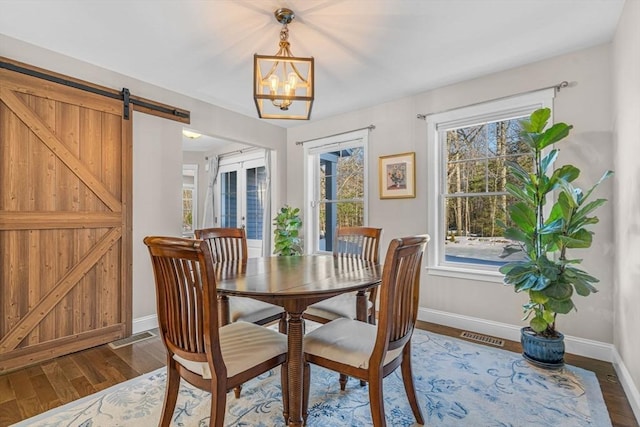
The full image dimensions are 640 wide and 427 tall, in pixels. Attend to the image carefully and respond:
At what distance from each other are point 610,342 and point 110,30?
448cm

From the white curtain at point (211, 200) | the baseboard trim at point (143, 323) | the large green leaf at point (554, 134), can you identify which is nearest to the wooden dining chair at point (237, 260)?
the baseboard trim at point (143, 323)

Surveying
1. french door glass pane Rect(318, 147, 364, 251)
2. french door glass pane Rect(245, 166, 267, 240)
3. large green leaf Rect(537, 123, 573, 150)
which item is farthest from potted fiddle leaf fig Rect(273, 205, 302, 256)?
large green leaf Rect(537, 123, 573, 150)

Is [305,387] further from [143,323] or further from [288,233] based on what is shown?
[288,233]

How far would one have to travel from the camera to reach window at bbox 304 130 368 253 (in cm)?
416

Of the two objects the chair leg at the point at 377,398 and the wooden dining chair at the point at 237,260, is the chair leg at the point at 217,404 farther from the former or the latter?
the wooden dining chair at the point at 237,260

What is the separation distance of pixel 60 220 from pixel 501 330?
13.1 ft

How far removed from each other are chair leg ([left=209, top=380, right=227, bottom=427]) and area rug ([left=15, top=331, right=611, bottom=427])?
49cm

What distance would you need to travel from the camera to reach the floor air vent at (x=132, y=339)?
9.33ft

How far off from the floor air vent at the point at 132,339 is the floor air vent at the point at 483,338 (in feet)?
9.82

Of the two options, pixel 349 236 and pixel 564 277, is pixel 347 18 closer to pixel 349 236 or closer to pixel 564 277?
pixel 349 236

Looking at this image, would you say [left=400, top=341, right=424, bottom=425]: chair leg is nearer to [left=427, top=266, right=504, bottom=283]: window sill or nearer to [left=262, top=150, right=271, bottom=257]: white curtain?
[left=427, top=266, right=504, bottom=283]: window sill

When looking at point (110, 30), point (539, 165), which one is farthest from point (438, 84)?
point (110, 30)

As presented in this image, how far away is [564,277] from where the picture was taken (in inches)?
88.4

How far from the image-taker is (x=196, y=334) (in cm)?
138
